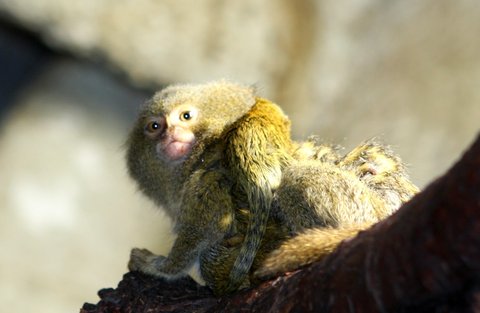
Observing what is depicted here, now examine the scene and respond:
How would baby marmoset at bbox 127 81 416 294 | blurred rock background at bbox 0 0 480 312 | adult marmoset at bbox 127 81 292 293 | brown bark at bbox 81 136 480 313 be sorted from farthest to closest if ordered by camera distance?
blurred rock background at bbox 0 0 480 312
adult marmoset at bbox 127 81 292 293
baby marmoset at bbox 127 81 416 294
brown bark at bbox 81 136 480 313

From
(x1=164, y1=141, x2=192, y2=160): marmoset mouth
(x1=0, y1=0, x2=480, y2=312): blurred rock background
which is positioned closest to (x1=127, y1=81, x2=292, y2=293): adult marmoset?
(x1=164, y1=141, x2=192, y2=160): marmoset mouth

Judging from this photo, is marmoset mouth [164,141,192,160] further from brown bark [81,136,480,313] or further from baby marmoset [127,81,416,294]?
brown bark [81,136,480,313]

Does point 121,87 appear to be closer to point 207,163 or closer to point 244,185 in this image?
point 207,163

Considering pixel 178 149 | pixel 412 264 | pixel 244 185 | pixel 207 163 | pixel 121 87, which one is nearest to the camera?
pixel 412 264

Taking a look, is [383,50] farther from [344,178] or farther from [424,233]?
[424,233]

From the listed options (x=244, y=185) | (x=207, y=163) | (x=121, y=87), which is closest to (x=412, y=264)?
(x=244, y=185)

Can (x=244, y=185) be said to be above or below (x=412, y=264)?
above
